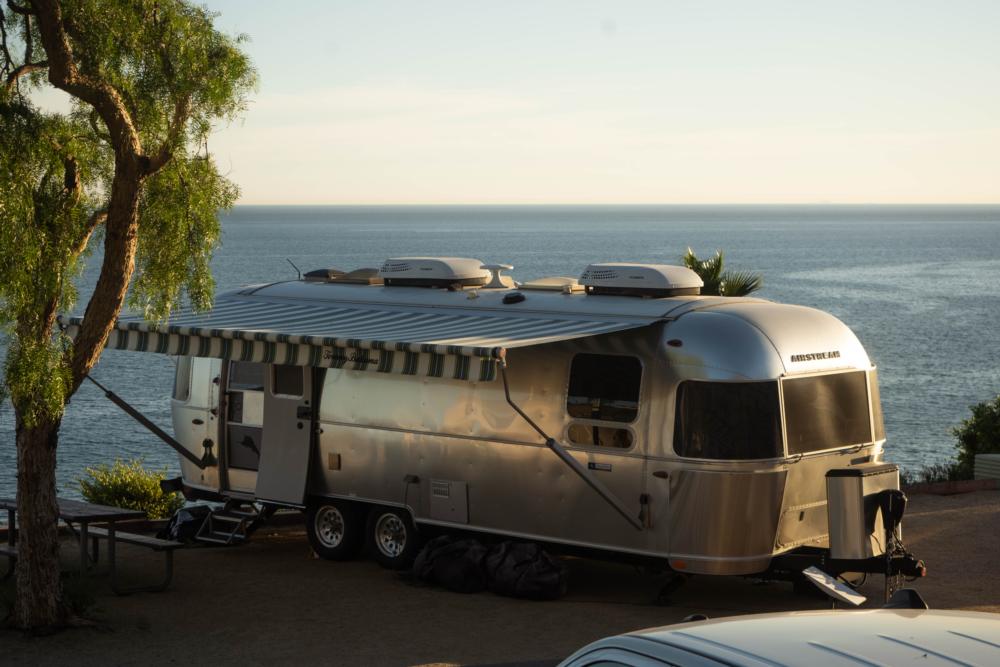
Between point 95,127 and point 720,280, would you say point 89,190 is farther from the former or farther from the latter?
point 720,280

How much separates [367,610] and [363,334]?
236cm

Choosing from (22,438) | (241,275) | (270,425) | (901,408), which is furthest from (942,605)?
(241,275)

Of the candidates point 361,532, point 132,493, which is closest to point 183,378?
point 361,532

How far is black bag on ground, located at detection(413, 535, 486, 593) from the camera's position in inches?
471

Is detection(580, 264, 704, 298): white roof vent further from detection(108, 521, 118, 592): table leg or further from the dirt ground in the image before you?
detection(108, 521, 118, 592): table leg

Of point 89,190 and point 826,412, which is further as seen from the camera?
point 826,412

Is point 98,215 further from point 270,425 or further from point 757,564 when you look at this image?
point 757,564

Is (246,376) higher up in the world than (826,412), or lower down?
lower down

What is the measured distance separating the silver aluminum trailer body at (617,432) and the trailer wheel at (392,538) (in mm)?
202

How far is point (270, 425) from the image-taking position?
1378 cm

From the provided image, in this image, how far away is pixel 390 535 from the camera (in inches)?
519

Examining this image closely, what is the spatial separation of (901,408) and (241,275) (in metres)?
65.6

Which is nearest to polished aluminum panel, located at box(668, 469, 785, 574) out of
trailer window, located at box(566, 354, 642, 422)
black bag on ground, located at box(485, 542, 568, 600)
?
trailer window, located at box(566, 354, 642, 422)

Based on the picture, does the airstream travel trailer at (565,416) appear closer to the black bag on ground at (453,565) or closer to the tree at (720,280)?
the black bag on ground at (453,565)
